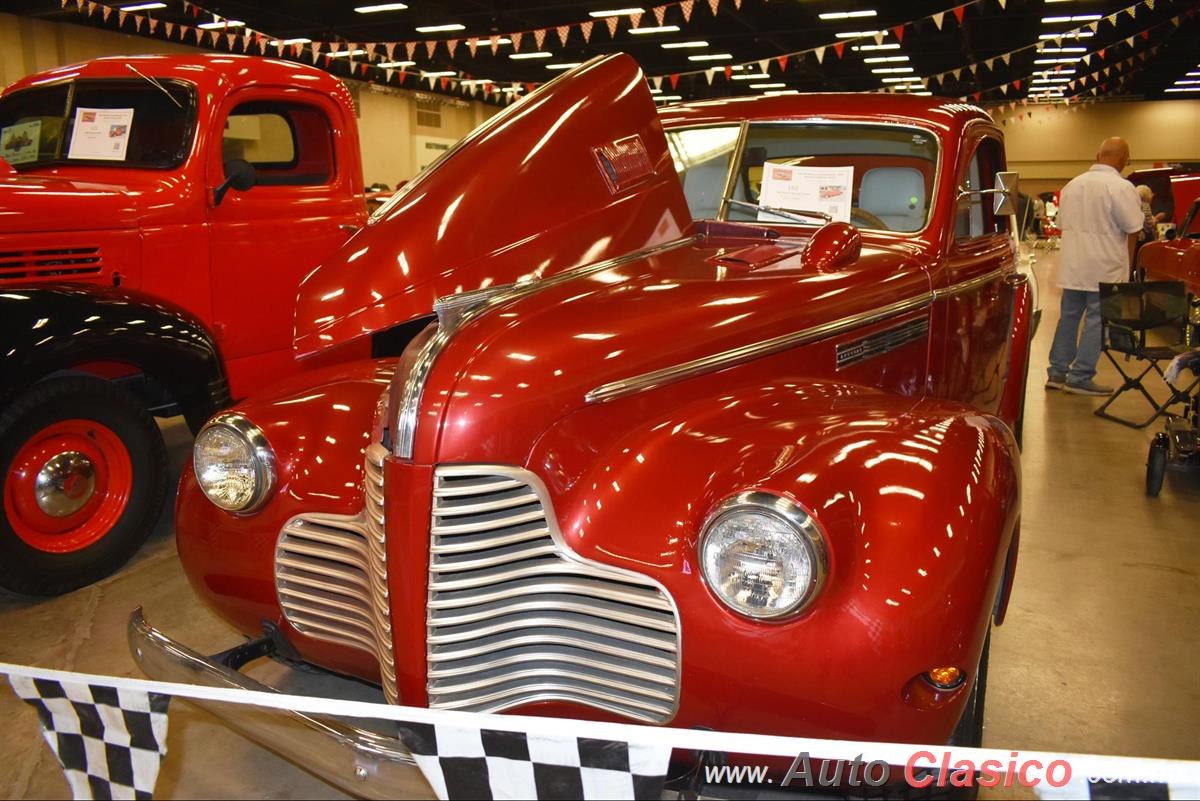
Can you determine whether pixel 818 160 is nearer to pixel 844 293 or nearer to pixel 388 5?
pixel 844 293

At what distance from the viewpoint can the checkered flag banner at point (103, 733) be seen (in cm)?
171

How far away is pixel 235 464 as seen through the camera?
2.24 metres

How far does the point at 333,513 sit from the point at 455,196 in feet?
2.98

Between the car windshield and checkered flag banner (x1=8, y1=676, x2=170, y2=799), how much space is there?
2236mm

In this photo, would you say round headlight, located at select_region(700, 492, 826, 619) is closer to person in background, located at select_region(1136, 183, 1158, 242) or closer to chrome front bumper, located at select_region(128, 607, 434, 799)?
chrome front bumper, located at select_region(128, 607, 434, 799)

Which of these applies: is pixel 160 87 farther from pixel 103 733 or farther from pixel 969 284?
pixel 969 284

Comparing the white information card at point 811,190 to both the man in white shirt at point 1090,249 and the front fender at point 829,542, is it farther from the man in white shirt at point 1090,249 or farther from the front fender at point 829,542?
the man in white shirt at point 1090,249

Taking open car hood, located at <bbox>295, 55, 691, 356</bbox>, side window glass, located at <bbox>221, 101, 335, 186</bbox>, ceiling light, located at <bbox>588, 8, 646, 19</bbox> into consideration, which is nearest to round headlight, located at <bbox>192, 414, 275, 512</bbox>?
open car hood, located at <bbox>295, 55, 691, 356</bbox>

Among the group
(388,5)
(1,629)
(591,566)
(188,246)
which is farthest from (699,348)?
(388,5)

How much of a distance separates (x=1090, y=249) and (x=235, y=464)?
245 inches

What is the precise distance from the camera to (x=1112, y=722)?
2.56 meters

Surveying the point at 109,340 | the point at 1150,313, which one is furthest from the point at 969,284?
the point at 109,340

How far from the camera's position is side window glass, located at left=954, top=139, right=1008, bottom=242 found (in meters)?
3.38

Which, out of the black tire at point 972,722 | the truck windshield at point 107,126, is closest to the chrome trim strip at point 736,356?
the black tire at point 972,722
